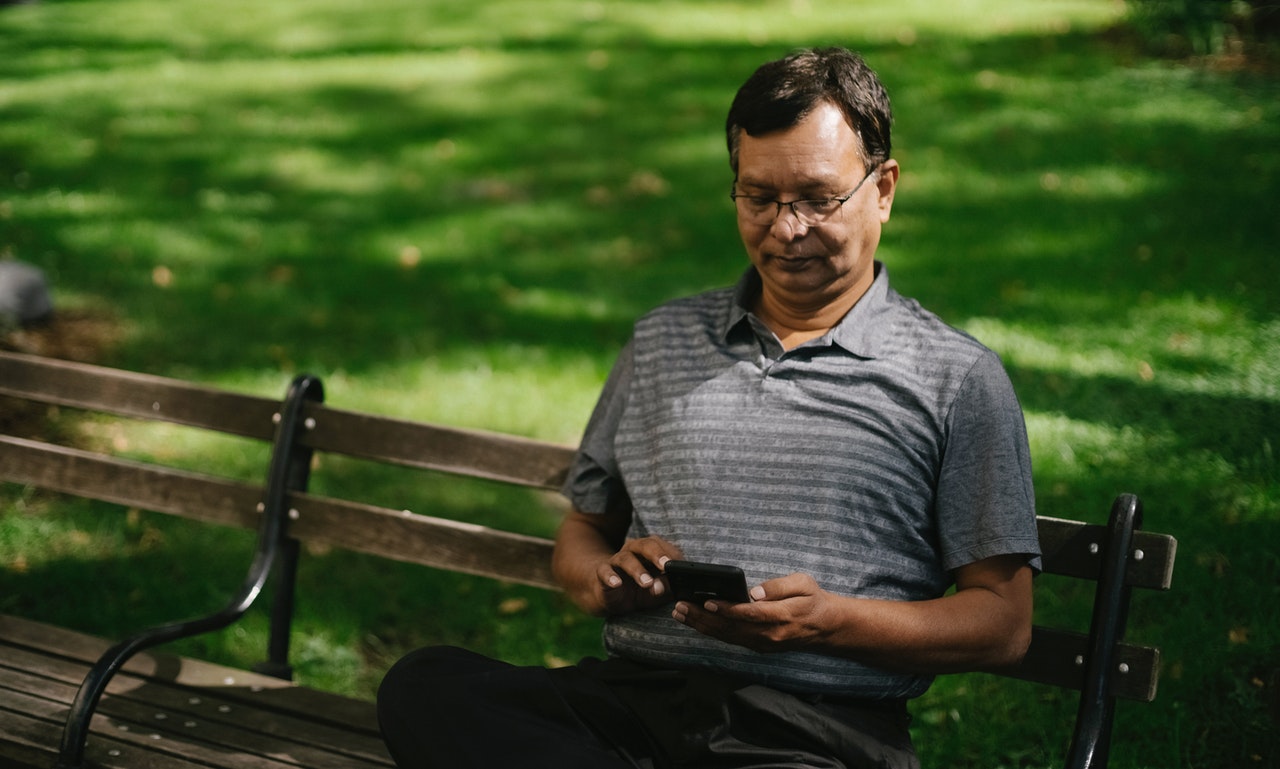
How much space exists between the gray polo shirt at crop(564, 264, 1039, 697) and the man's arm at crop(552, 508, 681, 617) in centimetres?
6

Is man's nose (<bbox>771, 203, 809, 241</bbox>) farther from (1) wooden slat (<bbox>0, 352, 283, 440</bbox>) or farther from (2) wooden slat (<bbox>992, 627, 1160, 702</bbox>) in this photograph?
(1) wooden slat (<bbox>0, 352, 283, 440</bbox>)

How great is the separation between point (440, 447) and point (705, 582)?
1.35 metres

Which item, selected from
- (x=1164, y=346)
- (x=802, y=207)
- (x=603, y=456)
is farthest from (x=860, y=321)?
(x=1164, y=346)

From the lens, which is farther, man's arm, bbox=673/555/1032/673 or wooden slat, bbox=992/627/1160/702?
wooden slat, bbox=992/627/1160/702

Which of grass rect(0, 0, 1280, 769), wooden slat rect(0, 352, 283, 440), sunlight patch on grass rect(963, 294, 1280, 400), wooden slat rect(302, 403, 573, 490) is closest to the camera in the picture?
wooden slat rect(302, 403, 573, 490)

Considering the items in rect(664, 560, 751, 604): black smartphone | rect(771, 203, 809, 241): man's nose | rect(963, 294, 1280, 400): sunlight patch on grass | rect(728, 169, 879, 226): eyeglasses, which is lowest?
rect(664, 560, 751, 604): black smartphone

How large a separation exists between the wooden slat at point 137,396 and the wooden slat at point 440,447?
0.67ft

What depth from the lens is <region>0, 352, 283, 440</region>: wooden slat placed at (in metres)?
3.92

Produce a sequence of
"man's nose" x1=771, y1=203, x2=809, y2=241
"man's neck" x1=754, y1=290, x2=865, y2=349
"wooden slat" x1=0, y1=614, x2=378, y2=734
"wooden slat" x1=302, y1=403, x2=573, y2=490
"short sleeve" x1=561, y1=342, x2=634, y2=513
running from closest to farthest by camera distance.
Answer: "man's nose" x1=771, y1=203, x2=809, y2=241 < "man's neck" x1=754, y1=290, x2=865, y2=349 < "short sleeve" x1=561, y1=342, x2=634, y2=513 < "wooden slat" x1=0, y1=614, x2=378, y2=734 < "wooden slat" x1=302, y1=403, x2=573, y2=490

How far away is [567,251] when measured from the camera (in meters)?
7.84

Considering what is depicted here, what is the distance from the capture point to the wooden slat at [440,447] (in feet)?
11.7

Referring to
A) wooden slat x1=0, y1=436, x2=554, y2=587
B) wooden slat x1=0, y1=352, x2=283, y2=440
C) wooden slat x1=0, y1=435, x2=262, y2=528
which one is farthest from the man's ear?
wooden slat x1=0, y1=435, x2=262, y2=528

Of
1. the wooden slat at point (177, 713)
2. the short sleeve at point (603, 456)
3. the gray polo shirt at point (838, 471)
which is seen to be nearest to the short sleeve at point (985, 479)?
the gray polo shirt at point (838, 471)

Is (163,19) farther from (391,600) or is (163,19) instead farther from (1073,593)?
(1073,593)
